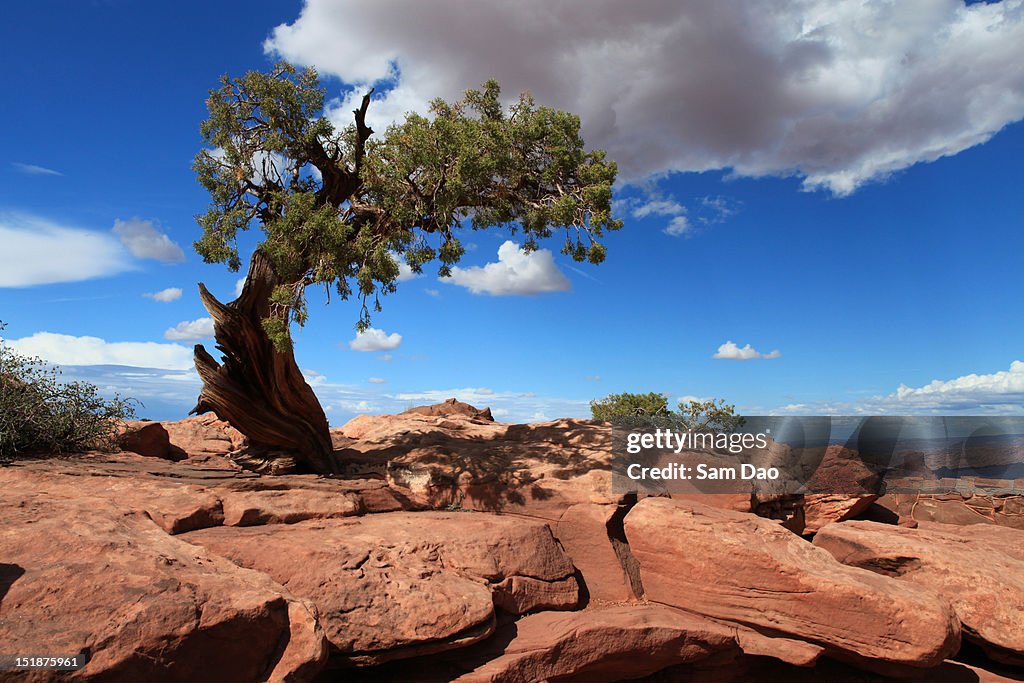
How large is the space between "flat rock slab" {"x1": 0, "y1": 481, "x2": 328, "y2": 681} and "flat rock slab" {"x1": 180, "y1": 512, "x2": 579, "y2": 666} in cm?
51

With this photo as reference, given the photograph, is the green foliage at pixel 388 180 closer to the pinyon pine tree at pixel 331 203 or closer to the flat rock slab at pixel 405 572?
the pinyon pine tree at pixel 331 203

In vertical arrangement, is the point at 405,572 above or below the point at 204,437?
below

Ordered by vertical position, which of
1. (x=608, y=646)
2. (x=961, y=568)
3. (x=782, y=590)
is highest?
(x=961, y=568)

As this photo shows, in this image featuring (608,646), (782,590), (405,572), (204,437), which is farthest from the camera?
(204,437)

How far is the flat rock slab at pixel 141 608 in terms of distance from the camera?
18.4 feet

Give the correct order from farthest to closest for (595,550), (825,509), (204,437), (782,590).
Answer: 1. (204,437)
2. (825,509)
3. (595,550)
4. (782,590)

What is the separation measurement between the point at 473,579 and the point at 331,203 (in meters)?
8.59

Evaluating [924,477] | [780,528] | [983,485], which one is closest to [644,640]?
[780,528]

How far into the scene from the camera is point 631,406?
92.0 ft

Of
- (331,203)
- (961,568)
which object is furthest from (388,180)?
(961,568)

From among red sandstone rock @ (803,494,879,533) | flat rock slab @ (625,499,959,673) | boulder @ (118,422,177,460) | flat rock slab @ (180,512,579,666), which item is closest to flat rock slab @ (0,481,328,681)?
flat rock slab @ (180,512,579,666)

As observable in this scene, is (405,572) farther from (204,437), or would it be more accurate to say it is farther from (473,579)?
(204,437)

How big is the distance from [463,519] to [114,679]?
5.39m

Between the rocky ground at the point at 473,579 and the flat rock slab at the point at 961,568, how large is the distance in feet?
0.10
